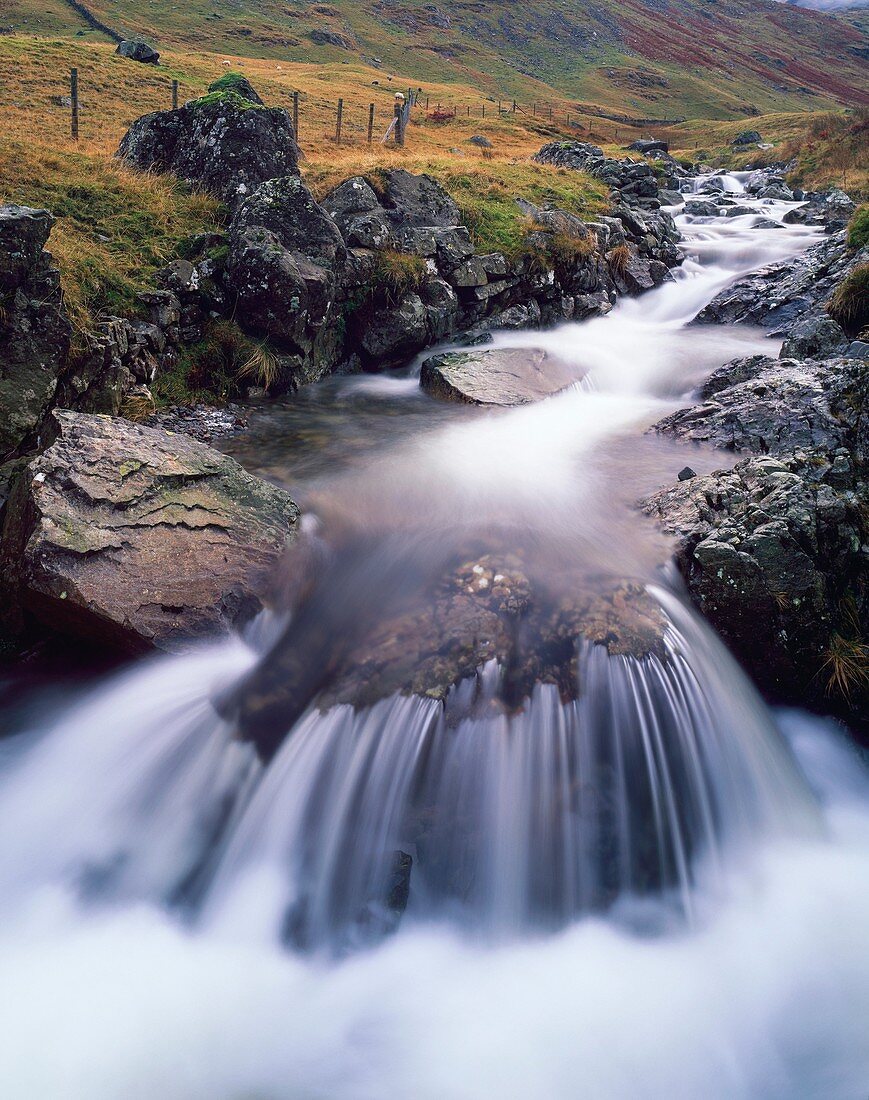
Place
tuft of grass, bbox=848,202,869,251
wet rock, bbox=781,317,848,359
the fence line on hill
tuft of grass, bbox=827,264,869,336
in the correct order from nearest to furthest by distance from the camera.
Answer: wet rock, bbox=781,317,848,359, tuft of grass, bbox=827,264,869,336, tuft of grass, bbox=848,202,869,251, the fence line on hill

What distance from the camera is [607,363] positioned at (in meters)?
14.8

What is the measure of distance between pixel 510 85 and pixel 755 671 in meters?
92.8

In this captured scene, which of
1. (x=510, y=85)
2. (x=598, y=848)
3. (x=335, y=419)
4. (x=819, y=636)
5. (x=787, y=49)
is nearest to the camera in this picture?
(x=598, y=848)

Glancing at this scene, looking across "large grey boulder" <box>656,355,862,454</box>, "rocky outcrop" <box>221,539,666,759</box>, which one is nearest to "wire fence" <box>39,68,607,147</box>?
"large grey boulder" <box>656,355,862,454</box>

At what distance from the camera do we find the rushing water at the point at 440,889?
14.2 ft

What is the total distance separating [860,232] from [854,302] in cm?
390

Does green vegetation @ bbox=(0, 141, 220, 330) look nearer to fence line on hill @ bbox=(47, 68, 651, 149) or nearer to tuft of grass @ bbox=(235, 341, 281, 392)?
tuft of grass @ bbox=(235, 341, 281, 392)

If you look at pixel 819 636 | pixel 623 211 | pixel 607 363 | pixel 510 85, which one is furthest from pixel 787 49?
pixel 819 636

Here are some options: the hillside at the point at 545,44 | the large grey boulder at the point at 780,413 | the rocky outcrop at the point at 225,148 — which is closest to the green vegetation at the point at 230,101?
the rocky outcrop at the point at 225,148

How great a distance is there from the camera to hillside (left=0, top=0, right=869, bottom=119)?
65.3 metres

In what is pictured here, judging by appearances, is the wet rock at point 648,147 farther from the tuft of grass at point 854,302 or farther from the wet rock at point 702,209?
the tuft of grass at point 854,302

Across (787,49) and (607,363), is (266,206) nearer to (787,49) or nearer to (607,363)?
(607,363)

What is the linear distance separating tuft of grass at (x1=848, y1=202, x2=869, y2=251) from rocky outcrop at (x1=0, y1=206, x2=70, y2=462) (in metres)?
16.1

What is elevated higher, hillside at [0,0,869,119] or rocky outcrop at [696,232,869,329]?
hillside at [0,0,869,119]
